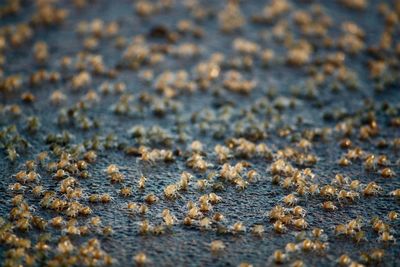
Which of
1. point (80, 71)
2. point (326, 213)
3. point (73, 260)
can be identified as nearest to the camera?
point (73, 260)

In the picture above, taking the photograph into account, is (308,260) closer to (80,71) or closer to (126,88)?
(126,88)

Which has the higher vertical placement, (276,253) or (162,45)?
(162,45)

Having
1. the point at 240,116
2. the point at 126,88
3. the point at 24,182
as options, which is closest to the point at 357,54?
the point at 240,116

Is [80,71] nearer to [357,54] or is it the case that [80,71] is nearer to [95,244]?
[95,244]

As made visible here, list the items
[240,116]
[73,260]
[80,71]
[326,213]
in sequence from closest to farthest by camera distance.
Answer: [73,260] → [326,213] → [240,116] → [80,71]

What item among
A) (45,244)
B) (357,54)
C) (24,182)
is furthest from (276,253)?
(357,54)

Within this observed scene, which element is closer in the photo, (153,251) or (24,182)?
(153,251)
